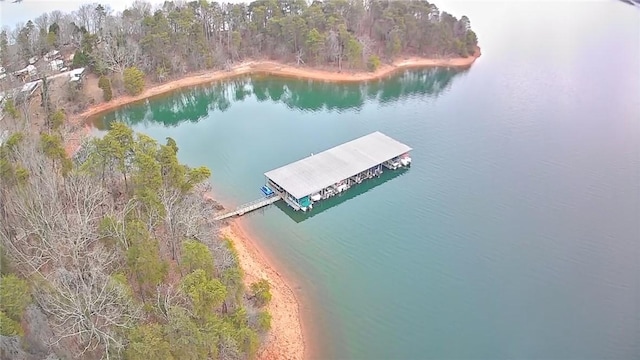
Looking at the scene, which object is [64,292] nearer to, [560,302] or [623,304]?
[560,302]

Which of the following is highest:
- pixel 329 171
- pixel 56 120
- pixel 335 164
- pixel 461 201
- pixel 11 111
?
pixel 11 111

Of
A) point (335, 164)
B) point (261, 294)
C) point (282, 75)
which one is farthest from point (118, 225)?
point (282, 75)

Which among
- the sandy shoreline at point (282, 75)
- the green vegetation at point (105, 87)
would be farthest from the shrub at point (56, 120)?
the green vegetation at point (105, 87)

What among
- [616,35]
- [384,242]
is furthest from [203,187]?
[616,35]

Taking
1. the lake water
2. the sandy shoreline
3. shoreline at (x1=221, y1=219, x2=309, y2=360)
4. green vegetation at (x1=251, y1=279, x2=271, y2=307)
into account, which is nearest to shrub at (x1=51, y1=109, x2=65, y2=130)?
the sandy shoreline

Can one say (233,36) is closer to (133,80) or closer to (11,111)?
(133,80)

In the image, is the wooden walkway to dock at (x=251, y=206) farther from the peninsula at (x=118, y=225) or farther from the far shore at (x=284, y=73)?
the far shore at (x=284, y=73)
